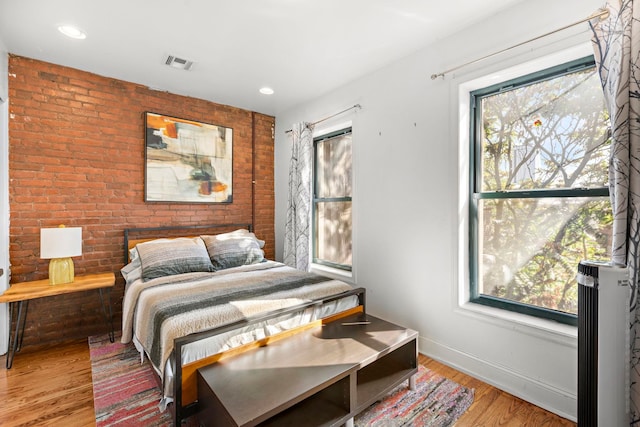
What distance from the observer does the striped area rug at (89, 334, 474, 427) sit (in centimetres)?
172

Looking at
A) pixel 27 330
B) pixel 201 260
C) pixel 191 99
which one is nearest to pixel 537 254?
pixel 201 260

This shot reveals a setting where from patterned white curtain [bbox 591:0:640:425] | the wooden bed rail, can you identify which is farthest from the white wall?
the wooden bed rail

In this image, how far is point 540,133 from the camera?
6.68ft

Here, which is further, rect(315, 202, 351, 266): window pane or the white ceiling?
rect(315, 202, 351, 266): window pane

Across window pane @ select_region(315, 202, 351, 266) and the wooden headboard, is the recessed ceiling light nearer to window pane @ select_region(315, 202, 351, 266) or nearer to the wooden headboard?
the wooden headboard

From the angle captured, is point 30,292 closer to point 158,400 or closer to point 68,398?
point 68,398

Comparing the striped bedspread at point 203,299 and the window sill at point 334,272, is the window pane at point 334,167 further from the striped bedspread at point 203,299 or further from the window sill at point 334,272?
the striped bedspread at point 203,299

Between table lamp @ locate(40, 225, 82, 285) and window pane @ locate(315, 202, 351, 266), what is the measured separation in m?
2.38

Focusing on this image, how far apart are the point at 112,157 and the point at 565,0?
3.82m

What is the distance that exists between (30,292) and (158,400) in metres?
1.44

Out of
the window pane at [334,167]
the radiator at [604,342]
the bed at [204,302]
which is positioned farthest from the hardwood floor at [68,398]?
the window pane at [334,167]

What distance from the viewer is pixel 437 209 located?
2387 millimetres

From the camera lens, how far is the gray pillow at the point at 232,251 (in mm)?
3021

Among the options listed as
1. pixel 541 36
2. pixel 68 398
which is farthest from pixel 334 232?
pixel 68 398
